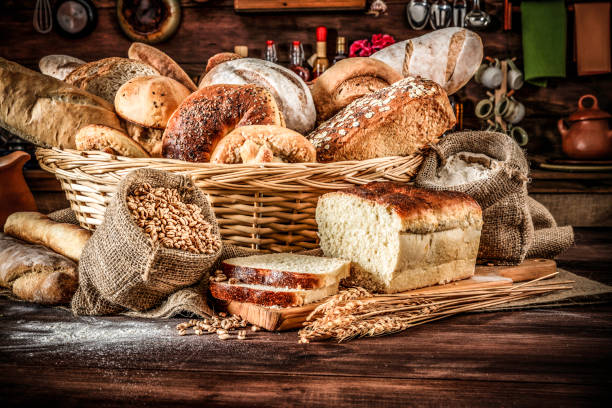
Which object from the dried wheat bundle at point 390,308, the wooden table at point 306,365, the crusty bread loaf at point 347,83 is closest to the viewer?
the wooden table at point 306,365

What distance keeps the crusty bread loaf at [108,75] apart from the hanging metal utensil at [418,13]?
233 cm

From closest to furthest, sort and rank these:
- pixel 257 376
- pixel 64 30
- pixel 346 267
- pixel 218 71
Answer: pixel 257 376, pixel 346 267, pixel 218 71, pixel 64 30

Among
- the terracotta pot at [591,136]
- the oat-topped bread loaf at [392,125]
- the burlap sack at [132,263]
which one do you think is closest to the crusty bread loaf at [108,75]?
the oat-topped bread loaf at [392,125]

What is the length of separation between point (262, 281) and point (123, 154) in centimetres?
69

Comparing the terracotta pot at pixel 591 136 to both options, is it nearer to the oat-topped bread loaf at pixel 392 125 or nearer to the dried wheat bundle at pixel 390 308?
the oat-topped bread loaf at pixel 392 125

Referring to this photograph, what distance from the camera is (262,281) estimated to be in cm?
124

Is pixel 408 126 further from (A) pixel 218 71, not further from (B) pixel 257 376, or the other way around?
(B) pixel 257 376

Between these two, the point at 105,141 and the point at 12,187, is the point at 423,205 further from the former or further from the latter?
the point at 12,187

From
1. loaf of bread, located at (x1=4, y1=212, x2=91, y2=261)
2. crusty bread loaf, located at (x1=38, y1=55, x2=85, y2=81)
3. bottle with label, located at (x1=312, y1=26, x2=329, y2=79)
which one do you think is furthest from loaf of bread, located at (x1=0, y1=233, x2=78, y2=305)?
bottle with label, located at (x1=312, y1=26, x2=329, y2=79)

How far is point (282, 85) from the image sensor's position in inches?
76.2

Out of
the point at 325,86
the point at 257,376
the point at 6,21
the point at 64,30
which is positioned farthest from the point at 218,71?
the point at 6,21

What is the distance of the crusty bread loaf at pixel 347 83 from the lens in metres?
2.02

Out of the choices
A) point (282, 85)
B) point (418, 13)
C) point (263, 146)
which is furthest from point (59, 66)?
point (418, 13)

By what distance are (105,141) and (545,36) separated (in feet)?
10.9
